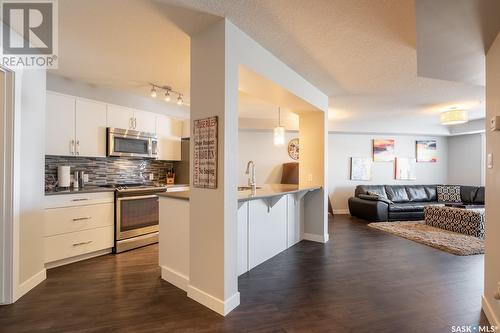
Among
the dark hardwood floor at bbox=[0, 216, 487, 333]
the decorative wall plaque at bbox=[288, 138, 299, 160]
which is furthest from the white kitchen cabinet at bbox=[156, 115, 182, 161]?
the decorative wall plaque at bbox=[288, 138, 299, 160]

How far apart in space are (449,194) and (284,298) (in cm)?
676

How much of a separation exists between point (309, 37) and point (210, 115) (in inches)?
46.3

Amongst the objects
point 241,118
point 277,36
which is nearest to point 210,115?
point 277,36

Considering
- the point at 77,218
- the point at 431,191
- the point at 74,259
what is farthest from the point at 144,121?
the point at 431,191

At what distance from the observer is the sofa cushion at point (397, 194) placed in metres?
6.55

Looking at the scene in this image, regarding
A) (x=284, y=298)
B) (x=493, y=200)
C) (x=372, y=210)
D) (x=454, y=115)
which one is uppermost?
(x=454, y=115)

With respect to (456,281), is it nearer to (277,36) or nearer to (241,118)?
(277,36)

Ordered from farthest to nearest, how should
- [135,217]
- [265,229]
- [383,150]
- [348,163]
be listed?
1. [383,150]
2. [348,163]
3. [135,217]
4. [265,229]

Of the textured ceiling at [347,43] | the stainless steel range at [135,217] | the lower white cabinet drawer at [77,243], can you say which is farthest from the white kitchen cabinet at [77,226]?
the textured ceiling at [347,43]

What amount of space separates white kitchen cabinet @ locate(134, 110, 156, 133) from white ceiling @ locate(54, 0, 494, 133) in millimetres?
508

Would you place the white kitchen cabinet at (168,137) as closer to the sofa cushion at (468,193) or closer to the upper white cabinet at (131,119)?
the upper white cabinet at (131,119)

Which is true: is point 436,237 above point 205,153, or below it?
below

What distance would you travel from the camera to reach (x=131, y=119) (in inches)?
161

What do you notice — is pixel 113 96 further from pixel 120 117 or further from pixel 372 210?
pixel 372 210
